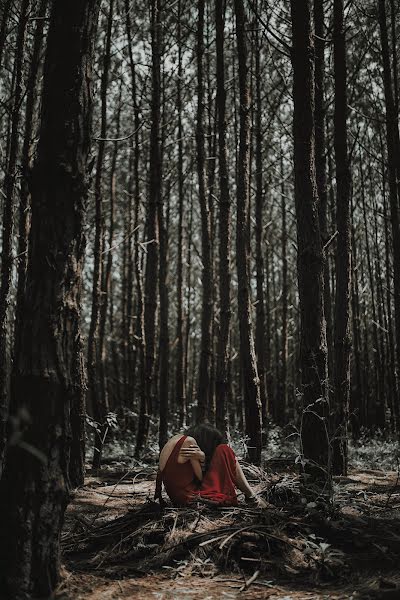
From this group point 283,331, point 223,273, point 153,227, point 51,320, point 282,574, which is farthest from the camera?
point 283,331

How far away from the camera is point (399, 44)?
12.5 metres

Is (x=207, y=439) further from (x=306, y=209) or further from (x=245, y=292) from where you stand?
(x=245, y=292)

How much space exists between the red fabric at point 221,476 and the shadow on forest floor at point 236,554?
264mm

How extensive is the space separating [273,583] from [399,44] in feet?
39.0

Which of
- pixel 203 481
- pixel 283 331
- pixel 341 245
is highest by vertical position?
pixel 341 245

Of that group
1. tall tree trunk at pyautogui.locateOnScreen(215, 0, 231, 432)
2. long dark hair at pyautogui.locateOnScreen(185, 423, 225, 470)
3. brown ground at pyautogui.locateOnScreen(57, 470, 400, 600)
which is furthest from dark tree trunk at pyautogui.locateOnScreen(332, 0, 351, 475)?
A: brown ground at pyautogui.locateOnScreen(57, 470, 400, 600)

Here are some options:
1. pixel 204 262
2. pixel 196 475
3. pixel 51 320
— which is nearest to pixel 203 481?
pixel 196 475

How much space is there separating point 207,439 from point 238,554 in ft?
4.26

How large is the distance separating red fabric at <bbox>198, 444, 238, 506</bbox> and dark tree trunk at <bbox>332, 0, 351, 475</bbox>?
130 inches

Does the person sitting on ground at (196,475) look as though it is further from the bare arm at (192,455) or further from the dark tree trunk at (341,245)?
the dark tree trunk at (341,245)

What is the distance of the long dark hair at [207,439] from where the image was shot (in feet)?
17.5

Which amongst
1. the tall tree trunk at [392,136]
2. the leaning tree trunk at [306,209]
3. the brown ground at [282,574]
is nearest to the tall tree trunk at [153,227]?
the tall tree trunk at [392,136]

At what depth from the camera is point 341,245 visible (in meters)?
8.56

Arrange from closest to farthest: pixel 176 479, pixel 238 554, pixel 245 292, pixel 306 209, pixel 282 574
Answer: pixel 282 574
pixel 238 554
pixel 176 479
pixel 306 209
pixel 245 292
